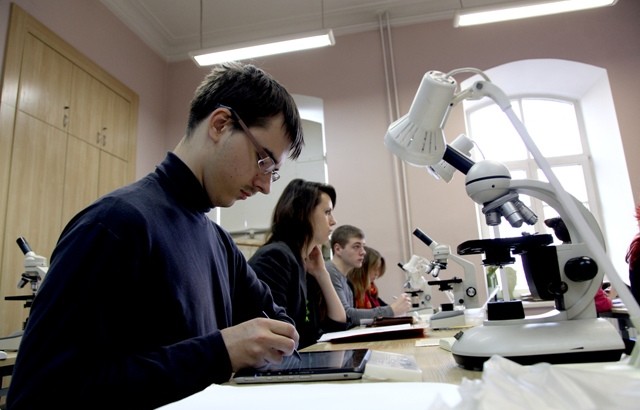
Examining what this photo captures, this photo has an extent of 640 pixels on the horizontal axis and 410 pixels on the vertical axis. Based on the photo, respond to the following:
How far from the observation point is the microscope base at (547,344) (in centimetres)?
71

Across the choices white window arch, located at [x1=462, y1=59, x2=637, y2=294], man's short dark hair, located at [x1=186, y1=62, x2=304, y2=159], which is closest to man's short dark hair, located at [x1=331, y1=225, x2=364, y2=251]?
white window arch, located at [x1=462, y1=59, x2=637, y2=294]

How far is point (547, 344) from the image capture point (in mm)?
718

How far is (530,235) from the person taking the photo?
83 centimetres

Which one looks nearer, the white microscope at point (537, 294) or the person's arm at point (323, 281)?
the white microscope at point (537, 294)

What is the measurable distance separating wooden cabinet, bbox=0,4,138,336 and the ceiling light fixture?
3.15 ft

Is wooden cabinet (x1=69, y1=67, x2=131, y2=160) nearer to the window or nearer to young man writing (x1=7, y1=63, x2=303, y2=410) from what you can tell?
young man writing (x1=7, y1=63, x2=303, y2=410)

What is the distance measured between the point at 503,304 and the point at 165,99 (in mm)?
4648

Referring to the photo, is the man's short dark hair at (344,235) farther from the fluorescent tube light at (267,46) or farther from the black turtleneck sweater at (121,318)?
the black turtleneck sweater at (121,318)

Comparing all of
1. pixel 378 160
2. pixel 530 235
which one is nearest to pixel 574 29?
pixel 378 160

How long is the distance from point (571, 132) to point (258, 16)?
11.3 ft

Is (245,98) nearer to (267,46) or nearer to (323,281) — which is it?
(323,281)

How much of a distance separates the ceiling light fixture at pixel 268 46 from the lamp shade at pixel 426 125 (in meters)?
2.69

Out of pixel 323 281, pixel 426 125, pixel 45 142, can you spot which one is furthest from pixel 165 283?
pixel 45 142

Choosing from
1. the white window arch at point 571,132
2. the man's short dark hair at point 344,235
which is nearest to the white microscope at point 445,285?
the man's short dark hair at point 344,235
